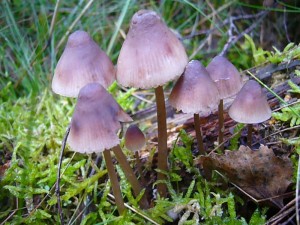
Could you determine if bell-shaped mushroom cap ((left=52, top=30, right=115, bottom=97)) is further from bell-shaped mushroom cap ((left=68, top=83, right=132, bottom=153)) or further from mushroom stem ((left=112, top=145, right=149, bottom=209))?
mushroom stem ((left=112, top=145, right=149, bottom=209))

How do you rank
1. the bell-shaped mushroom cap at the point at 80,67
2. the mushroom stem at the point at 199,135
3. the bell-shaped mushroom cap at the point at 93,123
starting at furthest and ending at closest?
the mushroom stem at the point at 199,135 < the bell-shaped mushroom cap at the point at 80,67 < the bell-shaped mushroom cap at the point at 93,123

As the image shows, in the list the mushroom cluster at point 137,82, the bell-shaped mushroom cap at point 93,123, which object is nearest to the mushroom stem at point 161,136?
the mushroom cluster at point 137,82

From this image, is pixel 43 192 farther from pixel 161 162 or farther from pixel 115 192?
pixel 161 162

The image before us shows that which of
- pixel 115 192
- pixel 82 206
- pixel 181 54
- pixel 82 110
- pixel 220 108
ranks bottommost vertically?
pixel 82 206

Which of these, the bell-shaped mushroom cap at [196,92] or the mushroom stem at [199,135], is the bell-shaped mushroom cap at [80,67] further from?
the mushroom stem at [199,135]

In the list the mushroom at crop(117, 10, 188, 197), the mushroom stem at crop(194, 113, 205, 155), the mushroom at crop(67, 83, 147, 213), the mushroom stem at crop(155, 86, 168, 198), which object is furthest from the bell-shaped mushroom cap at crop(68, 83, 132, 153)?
the mushroom stem at crop(194, 113, 205, 155)

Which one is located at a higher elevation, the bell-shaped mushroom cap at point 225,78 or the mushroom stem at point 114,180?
the bell-shaped mushroom cap at point 225,78

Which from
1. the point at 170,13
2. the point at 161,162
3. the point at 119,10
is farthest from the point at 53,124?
the point at 170,13
